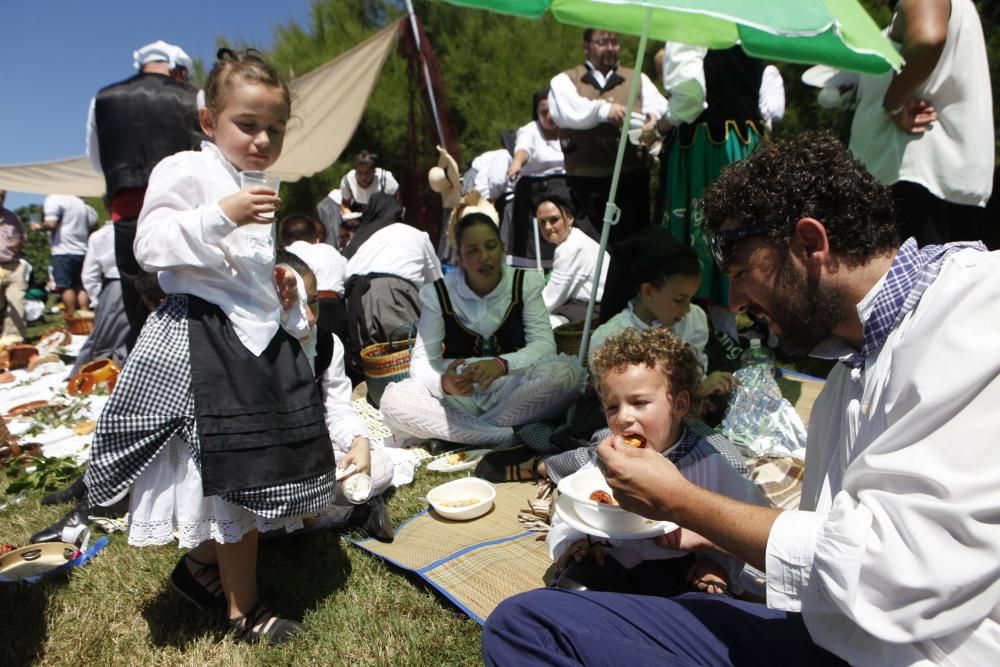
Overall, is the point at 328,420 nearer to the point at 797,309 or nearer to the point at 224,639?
the point at 224,639

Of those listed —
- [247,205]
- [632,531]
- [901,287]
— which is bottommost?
[632,531]

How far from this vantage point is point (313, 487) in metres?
2.21

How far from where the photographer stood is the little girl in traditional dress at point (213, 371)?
201 cm

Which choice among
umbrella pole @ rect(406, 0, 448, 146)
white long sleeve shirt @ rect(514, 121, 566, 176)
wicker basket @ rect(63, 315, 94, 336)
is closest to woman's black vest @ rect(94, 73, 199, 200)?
white long sleeve shirt @ rect(514, 121, 566, 176)

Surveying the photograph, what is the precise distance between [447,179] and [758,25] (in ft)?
17.4

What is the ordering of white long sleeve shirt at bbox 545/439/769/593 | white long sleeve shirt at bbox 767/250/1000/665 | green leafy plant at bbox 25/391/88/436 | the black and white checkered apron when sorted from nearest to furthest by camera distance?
1. white long sleeve shirt at bbox 767/250/1000/665
2. the black and white checkered apron
3. white long sleeve shirt at bbox 545/439/769/593
4. green leafy plant at bbox 25/391/88/436

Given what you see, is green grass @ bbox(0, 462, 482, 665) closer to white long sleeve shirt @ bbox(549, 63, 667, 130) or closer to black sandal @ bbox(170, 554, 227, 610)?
black sandal @ bbox(170, 554, 227, 610)

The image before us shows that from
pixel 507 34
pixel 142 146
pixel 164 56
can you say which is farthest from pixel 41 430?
pixel 507 34

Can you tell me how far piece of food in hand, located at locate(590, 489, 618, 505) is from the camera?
1.91m

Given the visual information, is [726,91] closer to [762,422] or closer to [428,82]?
[762,422]

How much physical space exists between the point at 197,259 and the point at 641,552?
5.50 feet

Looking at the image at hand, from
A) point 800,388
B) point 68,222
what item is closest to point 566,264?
point 800,388

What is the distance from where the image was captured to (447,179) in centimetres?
756

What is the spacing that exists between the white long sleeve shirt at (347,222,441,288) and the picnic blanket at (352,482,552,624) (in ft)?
10.2
